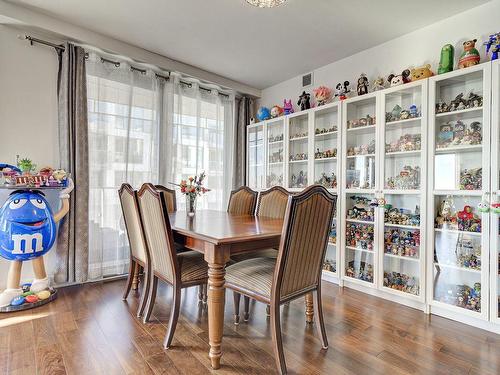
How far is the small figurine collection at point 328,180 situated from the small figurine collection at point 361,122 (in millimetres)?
582

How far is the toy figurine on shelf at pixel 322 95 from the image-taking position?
130 inches

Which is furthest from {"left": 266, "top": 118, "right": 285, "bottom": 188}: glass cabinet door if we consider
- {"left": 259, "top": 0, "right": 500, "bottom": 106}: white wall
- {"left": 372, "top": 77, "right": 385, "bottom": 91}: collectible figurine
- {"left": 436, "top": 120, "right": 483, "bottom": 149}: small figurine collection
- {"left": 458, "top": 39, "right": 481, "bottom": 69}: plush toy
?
{"left": 458, "top": 39, "right": 481, "bottom": 69}: plush toy

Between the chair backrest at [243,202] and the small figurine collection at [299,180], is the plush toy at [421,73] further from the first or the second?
the chair backrest at [243,202]

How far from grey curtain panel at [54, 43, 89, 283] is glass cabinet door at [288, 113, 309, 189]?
2.34 metres

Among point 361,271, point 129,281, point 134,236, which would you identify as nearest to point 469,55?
point 361,271

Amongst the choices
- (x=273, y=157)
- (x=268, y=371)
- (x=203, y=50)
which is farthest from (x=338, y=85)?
(x=268, y=371)

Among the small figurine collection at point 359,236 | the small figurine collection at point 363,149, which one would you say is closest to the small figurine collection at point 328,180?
the small figurine collection at point 363,149

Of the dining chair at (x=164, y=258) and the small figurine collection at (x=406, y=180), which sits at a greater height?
the small figurine collection at (x=406, y=180)

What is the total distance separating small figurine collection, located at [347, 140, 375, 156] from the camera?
282 centimetres

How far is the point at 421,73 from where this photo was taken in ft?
8.04

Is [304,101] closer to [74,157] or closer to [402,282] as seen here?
[402,282]

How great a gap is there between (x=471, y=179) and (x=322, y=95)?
1.75 metres

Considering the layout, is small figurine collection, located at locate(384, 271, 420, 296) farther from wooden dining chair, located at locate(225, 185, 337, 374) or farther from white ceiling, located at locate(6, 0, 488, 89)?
white ceiling, located at locate(6, 0, 488, 89)

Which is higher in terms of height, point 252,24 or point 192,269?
point 252,24
